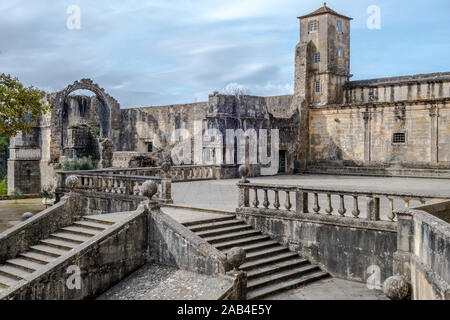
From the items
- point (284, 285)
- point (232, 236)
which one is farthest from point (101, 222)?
point (284, 285)

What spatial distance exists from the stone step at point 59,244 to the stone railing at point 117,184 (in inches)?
91.8

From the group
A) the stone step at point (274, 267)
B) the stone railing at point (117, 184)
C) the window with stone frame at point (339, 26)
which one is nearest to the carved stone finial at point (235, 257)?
the stone step at point (274, 267)

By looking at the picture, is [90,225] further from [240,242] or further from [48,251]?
[240,242]

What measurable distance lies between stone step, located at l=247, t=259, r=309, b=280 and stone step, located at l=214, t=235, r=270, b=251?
90cm

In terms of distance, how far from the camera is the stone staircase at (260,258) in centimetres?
996

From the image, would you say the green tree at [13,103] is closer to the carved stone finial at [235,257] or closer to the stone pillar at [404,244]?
the carved stone finial at [235,257]

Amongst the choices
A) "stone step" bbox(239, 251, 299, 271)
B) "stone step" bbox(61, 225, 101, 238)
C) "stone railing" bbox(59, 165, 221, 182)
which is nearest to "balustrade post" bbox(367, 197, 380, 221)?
"stone step" bbox(239, 251, 299, 271)

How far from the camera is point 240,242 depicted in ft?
36.8

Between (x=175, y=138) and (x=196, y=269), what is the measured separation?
28555mm

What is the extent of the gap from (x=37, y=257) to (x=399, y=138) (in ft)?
72.8

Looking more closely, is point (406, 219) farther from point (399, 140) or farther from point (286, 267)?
point (399, 140)

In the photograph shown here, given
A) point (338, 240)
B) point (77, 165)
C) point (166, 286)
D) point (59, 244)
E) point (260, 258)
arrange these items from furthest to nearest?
point (77, 165) → point (59, 244) → point (338, 240) → point (260, 258) → point (166, 286)

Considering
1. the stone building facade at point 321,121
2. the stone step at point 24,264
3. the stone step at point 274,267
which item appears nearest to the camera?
the stone step at point 274,267

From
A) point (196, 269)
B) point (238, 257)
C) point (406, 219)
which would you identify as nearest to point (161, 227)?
point (196, 269)
